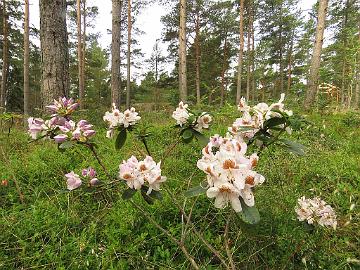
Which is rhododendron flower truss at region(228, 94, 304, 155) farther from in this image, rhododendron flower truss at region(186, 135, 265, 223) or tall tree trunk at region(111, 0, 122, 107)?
tall tree trunk at region(111, 0, 122, 107)

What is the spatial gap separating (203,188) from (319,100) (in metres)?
6.11

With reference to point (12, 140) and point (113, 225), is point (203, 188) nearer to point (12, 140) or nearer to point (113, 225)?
point (113, 225)

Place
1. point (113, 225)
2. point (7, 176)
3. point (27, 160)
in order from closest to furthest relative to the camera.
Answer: point (113, 225)
point (7, 176)
point (27, 160)

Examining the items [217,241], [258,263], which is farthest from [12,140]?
[258,263]

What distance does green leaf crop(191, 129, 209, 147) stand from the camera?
68.3 inches

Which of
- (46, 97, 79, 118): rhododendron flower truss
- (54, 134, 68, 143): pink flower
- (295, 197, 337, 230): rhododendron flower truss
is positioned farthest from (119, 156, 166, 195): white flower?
(295, 197, 337, 230): rhododendron flower truss

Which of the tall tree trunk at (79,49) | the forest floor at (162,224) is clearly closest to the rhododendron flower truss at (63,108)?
the forest floor at (162,224)

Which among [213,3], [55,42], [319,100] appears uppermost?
[213,3]

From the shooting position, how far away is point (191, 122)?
71.3 inches

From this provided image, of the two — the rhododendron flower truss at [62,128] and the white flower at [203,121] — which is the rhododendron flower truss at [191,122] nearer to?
the white flower at [203,121]

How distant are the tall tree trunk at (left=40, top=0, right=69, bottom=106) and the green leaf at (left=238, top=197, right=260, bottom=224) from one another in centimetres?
381

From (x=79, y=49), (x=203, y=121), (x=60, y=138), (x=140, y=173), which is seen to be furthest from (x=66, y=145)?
(x=79, y=49)

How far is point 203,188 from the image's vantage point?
1173 millimetres

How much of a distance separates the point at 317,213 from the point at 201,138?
864 millimetres
